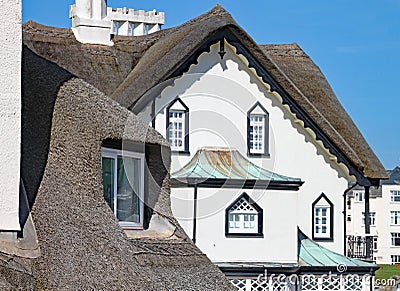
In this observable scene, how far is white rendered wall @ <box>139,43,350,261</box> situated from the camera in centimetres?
2345

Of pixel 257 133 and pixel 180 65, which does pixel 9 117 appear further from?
pixel 257 133

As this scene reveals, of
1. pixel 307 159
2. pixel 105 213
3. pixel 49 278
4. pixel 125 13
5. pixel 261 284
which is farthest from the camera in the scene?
pixel 125 13

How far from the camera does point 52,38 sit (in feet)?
88.3

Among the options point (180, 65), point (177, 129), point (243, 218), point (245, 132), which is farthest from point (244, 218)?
point (180, 65)

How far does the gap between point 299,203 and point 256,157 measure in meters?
2.16

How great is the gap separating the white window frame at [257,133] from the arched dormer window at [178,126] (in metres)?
1.84

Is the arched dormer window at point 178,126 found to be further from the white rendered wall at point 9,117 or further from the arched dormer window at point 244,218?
the white rendered wall at point 9,117

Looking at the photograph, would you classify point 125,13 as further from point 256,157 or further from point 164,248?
point 164,248

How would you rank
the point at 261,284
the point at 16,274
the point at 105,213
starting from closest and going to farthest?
1. the point at 16,274
2. the point at 105,213
3. the point at 261,284

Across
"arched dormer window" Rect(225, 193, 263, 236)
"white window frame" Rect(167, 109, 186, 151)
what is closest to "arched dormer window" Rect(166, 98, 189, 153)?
"white window frame" Rect(167, 109, 186, 151)

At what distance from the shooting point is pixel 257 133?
82.3 ft

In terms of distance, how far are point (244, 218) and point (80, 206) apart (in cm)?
1307

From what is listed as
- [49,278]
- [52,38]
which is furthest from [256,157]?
[49,278]

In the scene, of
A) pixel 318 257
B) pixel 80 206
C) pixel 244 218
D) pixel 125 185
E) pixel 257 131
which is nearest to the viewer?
pixel 80 206
